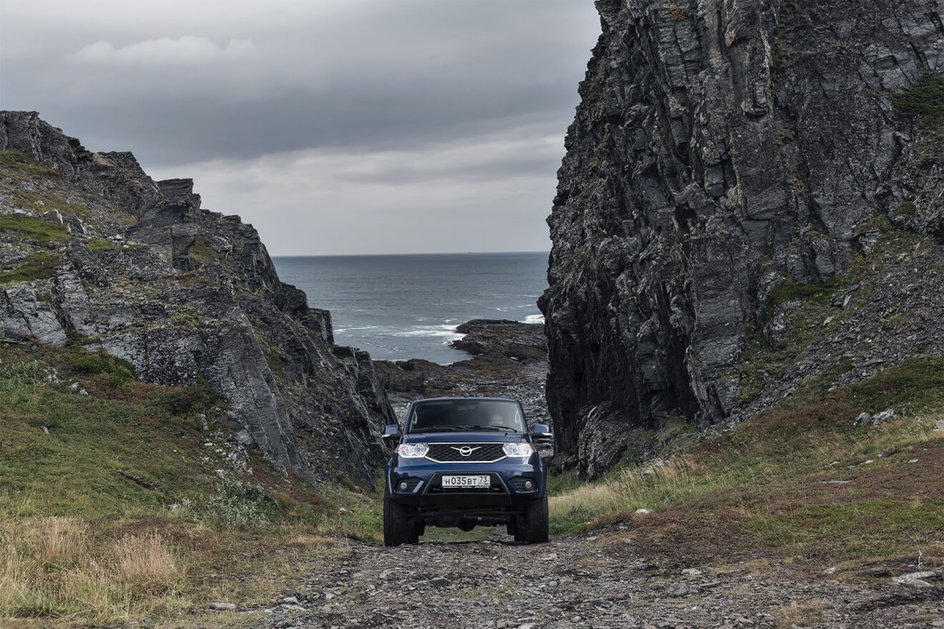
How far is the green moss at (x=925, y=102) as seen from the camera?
32125mm

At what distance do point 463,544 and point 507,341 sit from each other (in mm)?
96155

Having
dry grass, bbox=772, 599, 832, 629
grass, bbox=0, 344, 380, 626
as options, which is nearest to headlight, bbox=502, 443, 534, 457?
grass, bbox=0, 344, 380, 626

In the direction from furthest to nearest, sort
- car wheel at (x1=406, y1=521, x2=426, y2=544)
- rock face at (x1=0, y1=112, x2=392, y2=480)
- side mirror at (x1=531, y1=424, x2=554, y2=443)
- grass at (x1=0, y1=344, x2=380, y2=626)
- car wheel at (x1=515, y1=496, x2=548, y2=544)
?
rock face at (x1=0, y1=112, x2=392, y2=480) < side mirror at (x1=531, y1=424, x2=554, y2=443) < car wheel at (x1=406, y1=521, x2=426, y2=544) < car wheel at (x1=515, y1=496, x2=548, y2=544) < grass at (x1=0, y1=344, x2=380, y2=626)

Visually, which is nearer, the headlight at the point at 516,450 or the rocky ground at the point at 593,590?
the rocky ground at the point at 593,590

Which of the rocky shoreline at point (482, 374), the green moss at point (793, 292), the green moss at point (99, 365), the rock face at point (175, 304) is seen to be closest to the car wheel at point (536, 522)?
the rock face at point (175, 304)

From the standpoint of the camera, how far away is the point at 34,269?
2616 cm

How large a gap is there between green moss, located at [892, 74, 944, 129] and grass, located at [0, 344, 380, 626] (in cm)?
2846

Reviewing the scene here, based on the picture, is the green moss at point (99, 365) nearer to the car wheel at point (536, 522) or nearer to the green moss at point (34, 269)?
the green moss at point (34, 269)

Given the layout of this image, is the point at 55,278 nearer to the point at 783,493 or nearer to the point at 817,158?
the point at 783,493

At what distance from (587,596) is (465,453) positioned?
4393 mm

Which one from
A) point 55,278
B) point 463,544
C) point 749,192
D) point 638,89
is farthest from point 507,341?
point 463,544

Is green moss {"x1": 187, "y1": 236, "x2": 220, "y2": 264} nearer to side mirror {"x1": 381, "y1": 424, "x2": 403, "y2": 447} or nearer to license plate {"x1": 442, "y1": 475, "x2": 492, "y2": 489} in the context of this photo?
side mirror {"x1": 381, "y1": 424, "x2": 403, "y2": 447}

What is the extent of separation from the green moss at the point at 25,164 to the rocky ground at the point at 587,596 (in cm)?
4572

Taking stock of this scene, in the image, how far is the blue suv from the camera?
39.0 ft
